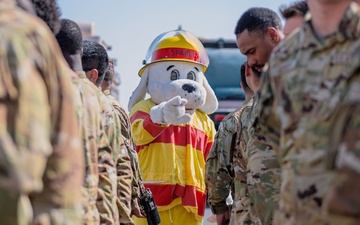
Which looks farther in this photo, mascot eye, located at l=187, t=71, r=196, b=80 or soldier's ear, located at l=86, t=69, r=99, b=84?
mascot eye, located at l=187, t=71, r=196, b=80

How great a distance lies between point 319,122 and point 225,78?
37.1 feet

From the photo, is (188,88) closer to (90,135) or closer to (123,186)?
(123,186)

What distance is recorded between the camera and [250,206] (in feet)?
14.1

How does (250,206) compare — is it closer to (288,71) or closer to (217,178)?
(217,178)

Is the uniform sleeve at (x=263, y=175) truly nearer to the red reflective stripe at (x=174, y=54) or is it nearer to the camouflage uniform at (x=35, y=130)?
the camouflage uniform at (x=35, y=130)

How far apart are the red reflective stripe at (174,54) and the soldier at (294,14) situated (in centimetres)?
333

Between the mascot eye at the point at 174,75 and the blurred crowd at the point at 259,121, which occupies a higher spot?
the blurred crowd at the point at 259,121

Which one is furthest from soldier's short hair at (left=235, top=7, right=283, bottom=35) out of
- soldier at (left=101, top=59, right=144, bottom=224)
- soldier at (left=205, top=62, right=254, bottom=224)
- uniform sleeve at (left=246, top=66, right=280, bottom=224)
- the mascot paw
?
the mascot paw

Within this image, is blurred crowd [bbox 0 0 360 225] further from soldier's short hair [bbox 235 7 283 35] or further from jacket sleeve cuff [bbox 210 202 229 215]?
jacket sleeve cuff [bbox 210 202 229 215]

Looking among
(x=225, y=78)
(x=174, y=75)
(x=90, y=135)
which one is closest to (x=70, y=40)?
(x=90, y=135)

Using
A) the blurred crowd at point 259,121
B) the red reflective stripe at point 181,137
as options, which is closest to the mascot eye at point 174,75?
the red reflective stripe at point 181,137

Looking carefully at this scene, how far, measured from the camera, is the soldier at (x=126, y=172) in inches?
175

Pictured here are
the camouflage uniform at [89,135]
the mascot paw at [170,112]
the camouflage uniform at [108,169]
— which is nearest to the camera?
the camouflage uniform at [89,135]

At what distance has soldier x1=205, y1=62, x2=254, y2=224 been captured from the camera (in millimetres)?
5094
